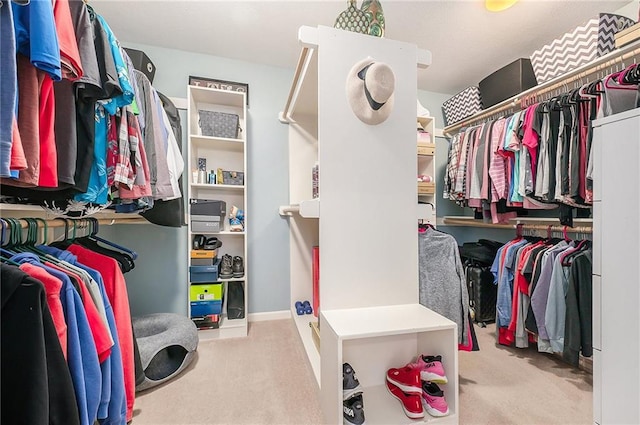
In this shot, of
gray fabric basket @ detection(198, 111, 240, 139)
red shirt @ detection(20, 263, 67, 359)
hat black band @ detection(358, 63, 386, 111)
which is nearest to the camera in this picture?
red shirt @ detection(20, 263, 67, 359)

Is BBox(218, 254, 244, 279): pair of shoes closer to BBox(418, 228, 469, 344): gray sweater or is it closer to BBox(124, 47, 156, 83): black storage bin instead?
BBox(418, 228, 469, 344): gray sweater

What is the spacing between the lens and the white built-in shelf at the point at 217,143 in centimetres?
216

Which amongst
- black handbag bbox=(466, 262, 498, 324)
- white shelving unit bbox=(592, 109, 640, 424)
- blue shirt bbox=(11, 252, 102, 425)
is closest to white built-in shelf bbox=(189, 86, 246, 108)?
blue shirt bbox=(11, 252, 102, 425)

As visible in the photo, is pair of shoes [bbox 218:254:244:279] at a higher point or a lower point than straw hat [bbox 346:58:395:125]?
lower

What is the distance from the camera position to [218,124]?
7.38ft

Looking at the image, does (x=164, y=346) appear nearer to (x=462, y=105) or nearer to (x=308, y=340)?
(x=308, y=340)

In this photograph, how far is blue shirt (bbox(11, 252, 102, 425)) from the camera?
0.81 meters

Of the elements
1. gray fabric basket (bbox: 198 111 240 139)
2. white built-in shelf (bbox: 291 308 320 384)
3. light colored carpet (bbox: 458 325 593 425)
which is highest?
gray fabric basket (bbox: 198 111 240 139)

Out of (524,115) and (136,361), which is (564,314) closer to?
(524,115)

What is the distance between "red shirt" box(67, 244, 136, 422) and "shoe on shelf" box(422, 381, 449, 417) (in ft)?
4.12

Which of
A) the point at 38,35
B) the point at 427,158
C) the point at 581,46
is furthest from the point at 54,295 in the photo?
the point at 581,46

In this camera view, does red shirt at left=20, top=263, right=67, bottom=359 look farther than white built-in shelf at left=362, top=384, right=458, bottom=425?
No

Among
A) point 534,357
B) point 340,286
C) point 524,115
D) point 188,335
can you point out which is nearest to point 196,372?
point 188,335

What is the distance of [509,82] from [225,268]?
2.72m
